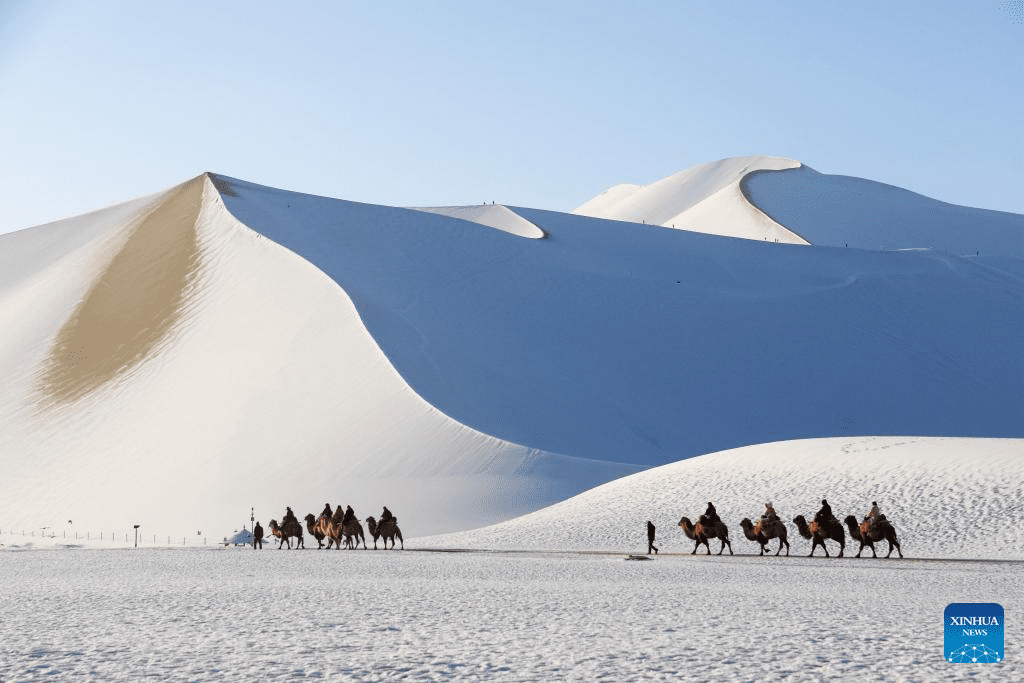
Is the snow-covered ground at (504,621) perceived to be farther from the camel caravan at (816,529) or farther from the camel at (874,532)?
the camel caravan at (816,529)

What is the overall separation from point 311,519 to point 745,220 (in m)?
66.7

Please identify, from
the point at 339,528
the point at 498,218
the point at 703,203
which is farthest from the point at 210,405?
the point at 703,203

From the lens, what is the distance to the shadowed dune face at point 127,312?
170 feet

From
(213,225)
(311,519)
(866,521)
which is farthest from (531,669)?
(213,225)

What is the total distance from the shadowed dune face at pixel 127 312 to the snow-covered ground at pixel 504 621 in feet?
109

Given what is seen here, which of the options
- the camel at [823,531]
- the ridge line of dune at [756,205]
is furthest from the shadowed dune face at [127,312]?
the ridge line of dune at [756,205]

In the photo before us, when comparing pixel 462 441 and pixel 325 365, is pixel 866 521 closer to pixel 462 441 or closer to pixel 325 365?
pixel 462 441

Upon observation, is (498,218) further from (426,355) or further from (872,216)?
(426,355)

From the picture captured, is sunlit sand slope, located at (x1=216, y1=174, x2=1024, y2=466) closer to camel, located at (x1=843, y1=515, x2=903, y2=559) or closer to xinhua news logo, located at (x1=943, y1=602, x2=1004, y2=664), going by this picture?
camel, located at (x1=843, y1=515, x2=903, y2=559)

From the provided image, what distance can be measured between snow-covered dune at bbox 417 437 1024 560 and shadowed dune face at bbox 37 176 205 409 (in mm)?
26000

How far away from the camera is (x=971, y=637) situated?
8.88 metres

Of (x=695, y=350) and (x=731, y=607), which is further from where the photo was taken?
(x=695, y=350)

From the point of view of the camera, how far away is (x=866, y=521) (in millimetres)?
21922

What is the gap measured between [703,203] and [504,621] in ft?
300
